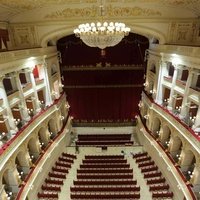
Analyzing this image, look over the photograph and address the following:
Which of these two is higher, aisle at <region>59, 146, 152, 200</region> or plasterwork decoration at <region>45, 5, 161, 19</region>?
plasterwork decoration at <region>45, 5, 161, 19</region>

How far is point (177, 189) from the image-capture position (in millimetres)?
12148

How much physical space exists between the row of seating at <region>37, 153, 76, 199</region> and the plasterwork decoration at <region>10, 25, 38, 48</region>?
8636mm

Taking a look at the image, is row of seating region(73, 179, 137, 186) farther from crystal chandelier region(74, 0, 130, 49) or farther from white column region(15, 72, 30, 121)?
crystal chandelier region(74, 0, 130, 49)

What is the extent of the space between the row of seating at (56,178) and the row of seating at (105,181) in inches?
37.4

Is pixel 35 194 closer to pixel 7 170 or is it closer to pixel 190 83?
pixel 7 170

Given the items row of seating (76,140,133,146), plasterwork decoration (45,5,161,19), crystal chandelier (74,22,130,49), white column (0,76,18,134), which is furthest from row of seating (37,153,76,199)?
plasterwork decoration (45,5,161,19)

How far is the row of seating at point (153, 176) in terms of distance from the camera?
12781 millimetres

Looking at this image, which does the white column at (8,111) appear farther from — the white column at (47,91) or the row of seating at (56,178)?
the white column at (47,91)

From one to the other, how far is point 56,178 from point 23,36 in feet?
32.5

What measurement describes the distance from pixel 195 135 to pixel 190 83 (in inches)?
Result: 125

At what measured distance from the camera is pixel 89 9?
13555 mm

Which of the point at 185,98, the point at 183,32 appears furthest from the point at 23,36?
the point at 185,98

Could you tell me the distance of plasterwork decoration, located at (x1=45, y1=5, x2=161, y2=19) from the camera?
13.6m

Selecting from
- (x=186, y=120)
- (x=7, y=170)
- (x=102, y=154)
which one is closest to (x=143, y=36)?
(x=186, y=120)
